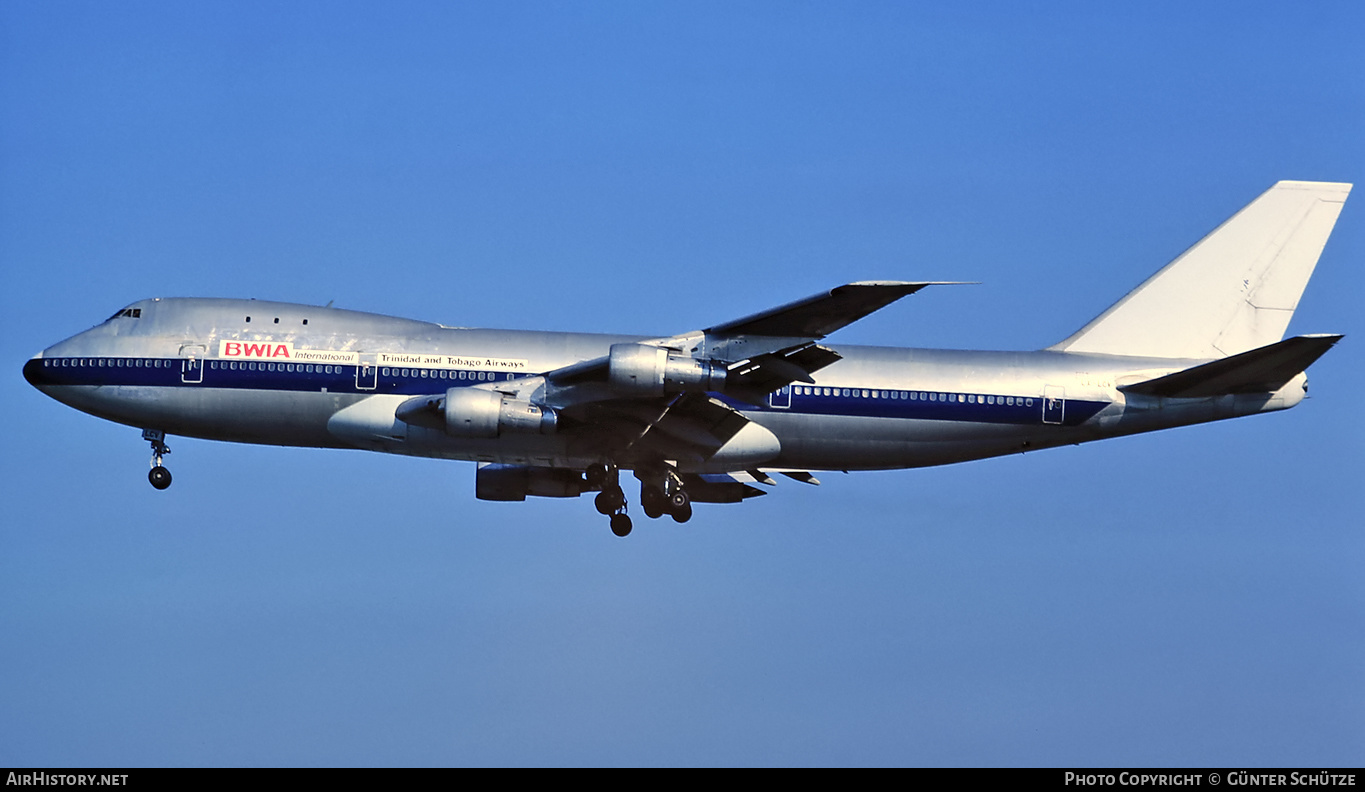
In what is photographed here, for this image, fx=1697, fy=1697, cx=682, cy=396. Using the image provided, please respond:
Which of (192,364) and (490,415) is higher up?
(192,364)

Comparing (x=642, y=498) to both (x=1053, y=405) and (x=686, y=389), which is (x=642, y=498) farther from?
(x=1053, y=405)

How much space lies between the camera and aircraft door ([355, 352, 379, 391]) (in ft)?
153

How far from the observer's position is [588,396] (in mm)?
44719

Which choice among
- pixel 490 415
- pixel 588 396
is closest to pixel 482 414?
pixel 490 415

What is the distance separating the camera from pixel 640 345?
42688 mm

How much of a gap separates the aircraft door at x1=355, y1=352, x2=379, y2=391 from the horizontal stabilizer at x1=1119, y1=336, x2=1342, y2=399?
68.4 feet

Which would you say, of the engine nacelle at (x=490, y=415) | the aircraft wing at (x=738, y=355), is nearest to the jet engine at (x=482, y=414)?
the engine nacelle at (x=490, y=415)

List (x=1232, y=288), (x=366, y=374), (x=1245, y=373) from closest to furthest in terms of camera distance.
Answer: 1. (x=1245, y=373)
2. (x=366, y=374)
3. (x=1232, y=288)

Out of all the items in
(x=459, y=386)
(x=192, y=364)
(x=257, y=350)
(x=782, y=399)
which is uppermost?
(x=257, y=350)

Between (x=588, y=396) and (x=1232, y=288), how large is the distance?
64.9 feet

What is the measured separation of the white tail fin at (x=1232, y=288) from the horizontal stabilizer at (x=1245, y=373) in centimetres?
238

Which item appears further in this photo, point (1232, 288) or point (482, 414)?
point (1232, 288)
